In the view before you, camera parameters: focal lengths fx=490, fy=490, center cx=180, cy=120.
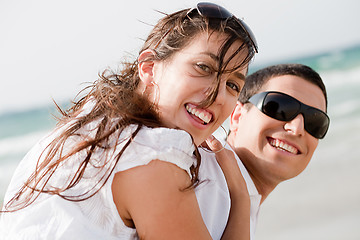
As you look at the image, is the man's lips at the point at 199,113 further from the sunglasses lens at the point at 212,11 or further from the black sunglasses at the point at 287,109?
the black sunglasses at the point at 287,109

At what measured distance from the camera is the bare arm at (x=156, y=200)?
2.12 meters

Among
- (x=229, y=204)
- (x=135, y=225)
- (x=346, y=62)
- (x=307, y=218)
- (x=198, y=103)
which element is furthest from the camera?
(x=346, y=62)

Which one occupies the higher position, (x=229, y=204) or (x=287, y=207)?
(x=229, y=204)

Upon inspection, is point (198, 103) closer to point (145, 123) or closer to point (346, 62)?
point (145, 123)

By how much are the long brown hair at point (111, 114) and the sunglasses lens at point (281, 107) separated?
114 cm

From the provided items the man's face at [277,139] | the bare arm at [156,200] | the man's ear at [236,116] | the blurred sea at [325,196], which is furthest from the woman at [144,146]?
the man's ear at [236,116]

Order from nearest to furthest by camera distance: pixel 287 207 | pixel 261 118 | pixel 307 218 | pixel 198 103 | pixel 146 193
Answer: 1. pixel 146 193
2. pixel 198 103
3. pixel 261 118
4. pixel 307 218
5. pixel 287 207

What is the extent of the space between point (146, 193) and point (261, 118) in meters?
1.92

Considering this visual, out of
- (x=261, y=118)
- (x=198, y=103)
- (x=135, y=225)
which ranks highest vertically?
(x=198, y=103)

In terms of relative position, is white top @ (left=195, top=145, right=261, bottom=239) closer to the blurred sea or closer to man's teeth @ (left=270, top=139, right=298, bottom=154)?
man's teeth @ (left=270, top=139, right=298, bottom=154)

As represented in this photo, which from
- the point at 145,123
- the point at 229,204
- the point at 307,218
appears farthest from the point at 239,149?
the point at 307,218

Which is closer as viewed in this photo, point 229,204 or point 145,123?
point 145,123

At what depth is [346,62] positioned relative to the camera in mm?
30906

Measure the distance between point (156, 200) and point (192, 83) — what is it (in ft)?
2.27
